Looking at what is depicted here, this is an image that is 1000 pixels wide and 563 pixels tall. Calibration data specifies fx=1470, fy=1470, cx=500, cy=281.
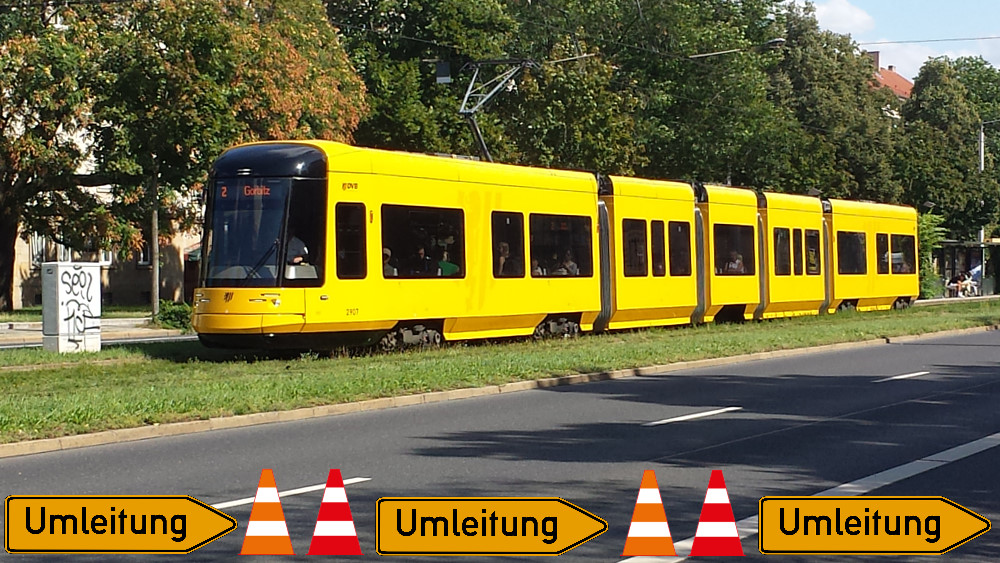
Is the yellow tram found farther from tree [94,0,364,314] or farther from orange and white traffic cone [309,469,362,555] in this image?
tree [94,0,364,314]

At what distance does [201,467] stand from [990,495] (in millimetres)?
5978

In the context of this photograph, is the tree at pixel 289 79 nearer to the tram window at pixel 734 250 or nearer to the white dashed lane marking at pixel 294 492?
the tram window at pixel 734 250

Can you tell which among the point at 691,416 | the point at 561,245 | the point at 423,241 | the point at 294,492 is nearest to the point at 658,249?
the point at 561,245

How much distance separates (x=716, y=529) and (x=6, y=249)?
41.9 m

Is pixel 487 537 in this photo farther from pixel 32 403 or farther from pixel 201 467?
pixel 32 403

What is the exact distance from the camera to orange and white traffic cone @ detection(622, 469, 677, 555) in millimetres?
7910

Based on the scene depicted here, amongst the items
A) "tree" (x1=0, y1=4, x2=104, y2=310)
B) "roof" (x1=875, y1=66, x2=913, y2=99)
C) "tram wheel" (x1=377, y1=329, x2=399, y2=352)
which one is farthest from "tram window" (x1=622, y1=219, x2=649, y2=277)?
"roof" (x1=875, y1=66, x2=913, y2=99)

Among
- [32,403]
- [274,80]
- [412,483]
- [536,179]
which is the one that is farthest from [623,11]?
[412,483]

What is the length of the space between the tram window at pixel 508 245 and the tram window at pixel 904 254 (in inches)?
789

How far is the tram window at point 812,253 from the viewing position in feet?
125

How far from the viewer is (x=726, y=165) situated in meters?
57.2

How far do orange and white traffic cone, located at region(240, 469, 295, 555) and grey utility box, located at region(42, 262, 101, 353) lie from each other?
17122 millimetres

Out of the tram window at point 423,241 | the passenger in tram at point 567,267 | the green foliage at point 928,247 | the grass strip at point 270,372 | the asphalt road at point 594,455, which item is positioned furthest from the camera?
the green foliage at point 928,247

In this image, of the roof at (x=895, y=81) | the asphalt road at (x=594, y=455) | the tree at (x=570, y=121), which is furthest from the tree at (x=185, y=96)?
the roof at (x=895, y=81)
